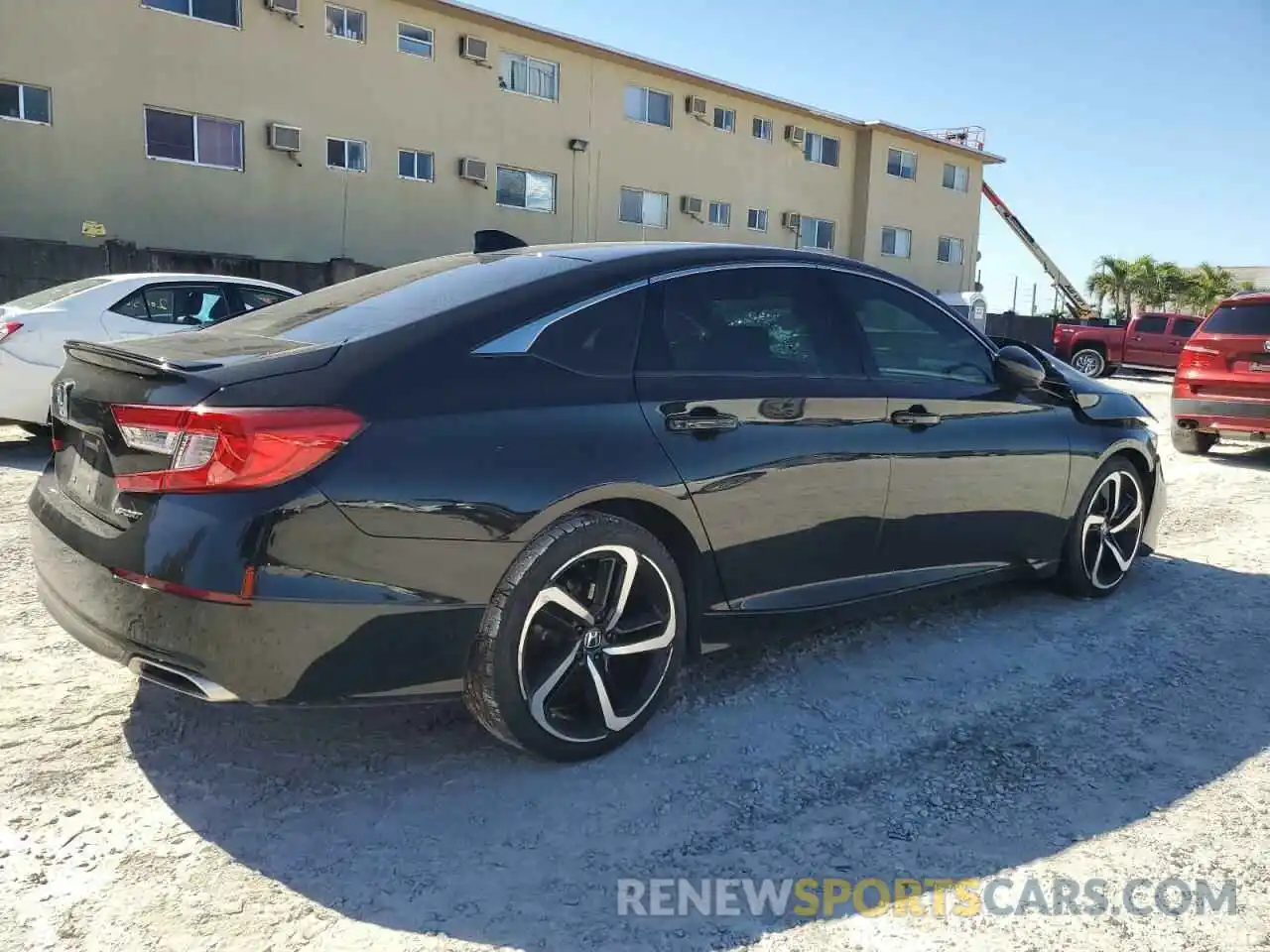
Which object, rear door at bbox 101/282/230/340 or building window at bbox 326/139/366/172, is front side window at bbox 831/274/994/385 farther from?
building window at bbox 326/139/366/172

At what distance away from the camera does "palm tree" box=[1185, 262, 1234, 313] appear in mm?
45156

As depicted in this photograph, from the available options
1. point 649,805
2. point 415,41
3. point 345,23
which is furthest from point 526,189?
point 649,805

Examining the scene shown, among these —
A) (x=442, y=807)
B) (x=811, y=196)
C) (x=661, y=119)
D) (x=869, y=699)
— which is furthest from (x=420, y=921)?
(x=811, y=196)

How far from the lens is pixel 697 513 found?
10.3 ft

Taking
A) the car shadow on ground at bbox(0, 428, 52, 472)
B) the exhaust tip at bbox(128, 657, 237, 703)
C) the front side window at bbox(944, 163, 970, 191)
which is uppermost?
the front side window at bbox(944, 163, 970, 191)

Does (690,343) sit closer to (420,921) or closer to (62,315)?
(420,921)

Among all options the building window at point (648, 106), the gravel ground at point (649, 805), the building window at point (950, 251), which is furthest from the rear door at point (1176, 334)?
the gravel ground at point (649, 805)

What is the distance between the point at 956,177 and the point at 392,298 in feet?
109

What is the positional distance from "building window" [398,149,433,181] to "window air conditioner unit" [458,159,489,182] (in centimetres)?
67

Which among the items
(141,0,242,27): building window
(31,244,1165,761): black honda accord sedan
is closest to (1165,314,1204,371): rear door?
(141,0,242,27): building window

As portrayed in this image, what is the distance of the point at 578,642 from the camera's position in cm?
299

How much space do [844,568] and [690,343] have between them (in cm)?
102

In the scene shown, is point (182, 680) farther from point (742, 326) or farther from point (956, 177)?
point (956, 177)

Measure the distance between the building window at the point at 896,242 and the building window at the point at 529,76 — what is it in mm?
12447
